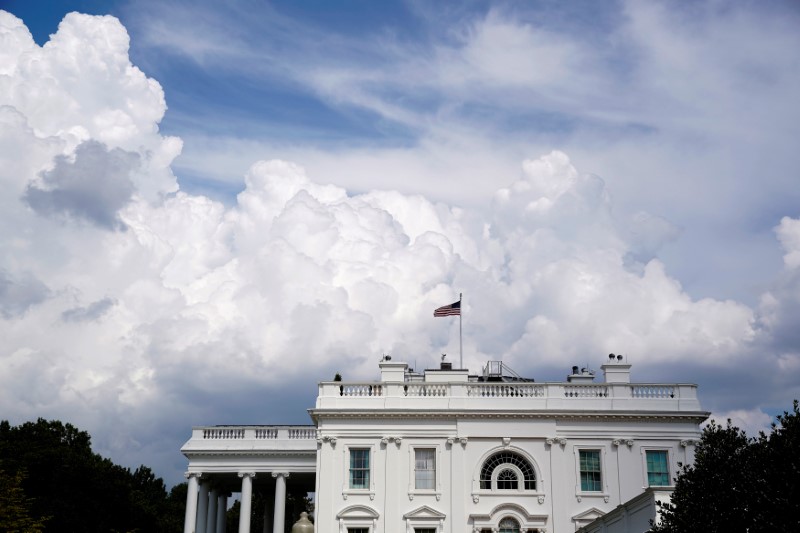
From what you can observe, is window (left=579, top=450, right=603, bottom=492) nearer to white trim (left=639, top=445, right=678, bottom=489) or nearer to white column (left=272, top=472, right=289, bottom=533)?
white trim (left=639, top=445, right=678, bottom=489)

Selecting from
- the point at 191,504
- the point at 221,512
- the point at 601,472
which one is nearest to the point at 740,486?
the point at 601,472

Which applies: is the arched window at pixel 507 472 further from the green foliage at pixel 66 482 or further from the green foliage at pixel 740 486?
the green foliage at pixel 66 482

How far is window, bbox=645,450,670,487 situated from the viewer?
46250 millimetres

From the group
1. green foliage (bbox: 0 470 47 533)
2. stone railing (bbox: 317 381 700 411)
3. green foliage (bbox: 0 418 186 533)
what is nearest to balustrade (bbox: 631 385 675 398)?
stone railing (bbox: 317 381 700 411)

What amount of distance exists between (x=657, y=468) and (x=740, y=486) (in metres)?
21.2

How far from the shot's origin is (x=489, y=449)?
154ft

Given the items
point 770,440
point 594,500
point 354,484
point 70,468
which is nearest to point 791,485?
point 770,440

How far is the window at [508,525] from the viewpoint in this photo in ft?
150

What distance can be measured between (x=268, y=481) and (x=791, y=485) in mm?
38033

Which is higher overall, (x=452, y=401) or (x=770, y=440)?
(x=452, y=401)

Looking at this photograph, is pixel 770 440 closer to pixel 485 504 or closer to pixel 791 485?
pixel 791 485

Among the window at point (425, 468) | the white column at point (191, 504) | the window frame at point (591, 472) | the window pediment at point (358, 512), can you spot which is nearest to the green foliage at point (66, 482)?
the white column at point (191, 504)

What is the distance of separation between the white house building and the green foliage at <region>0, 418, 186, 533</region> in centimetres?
2600

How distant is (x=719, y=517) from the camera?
26.4 metres
